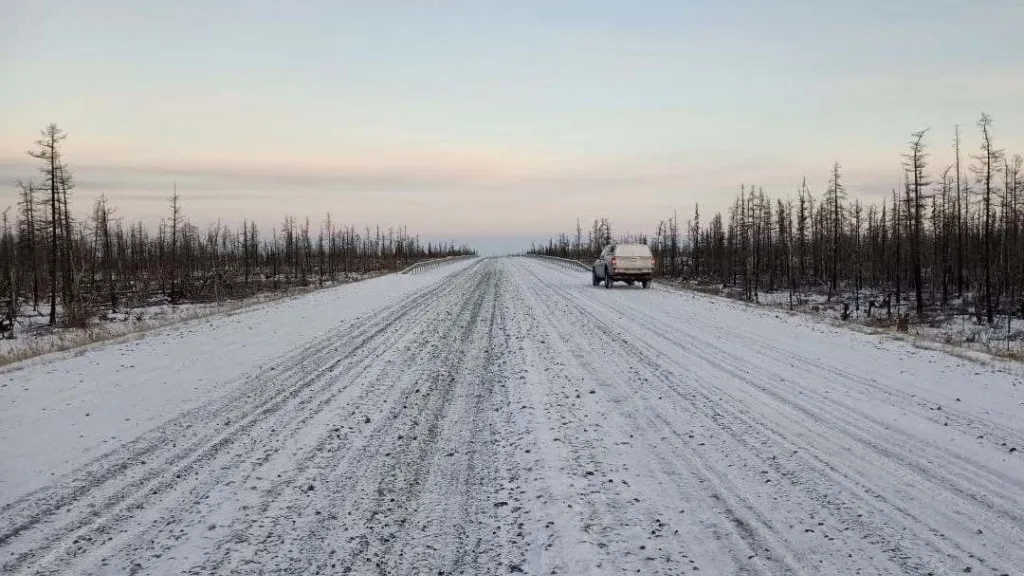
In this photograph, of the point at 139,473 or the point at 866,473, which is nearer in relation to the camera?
the point at 866,473

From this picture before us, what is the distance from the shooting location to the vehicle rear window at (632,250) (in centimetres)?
2677

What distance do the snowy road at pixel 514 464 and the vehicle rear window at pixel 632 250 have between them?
55.4 ft

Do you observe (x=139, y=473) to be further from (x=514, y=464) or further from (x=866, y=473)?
(x=866, y=473)

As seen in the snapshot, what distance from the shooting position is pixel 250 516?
12.5ft

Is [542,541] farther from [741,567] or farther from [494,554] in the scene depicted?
[741,567]

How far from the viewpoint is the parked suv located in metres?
26.5

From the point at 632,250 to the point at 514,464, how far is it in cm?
2307

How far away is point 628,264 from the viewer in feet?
87.4

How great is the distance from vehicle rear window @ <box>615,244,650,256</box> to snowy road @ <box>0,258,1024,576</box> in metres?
16.9

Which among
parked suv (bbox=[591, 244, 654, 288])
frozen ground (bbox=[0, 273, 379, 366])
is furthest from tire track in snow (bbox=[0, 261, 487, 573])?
parked suv (bbox=[591, 244, 654, 288])

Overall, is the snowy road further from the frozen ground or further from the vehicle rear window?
the vehicle rear window

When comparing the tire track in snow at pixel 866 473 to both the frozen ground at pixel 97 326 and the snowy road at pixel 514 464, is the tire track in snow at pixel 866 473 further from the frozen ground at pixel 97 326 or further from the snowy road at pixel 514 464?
the frozen ground at pixel 97 326

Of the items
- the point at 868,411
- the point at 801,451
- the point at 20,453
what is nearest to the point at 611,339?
the point at 868,411

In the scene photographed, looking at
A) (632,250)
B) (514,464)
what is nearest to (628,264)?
(632,250)
